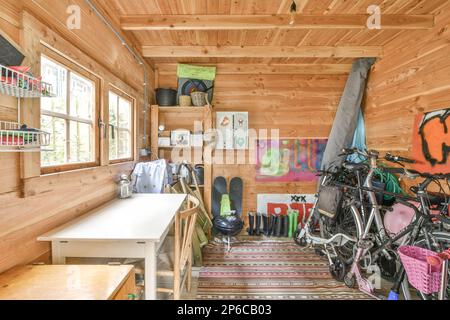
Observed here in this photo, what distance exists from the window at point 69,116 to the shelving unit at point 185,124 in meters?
1.21

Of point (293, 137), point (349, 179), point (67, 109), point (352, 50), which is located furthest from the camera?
point (293, 137)

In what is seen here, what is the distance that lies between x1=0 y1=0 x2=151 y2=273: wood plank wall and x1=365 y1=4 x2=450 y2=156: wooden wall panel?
9.40 feet

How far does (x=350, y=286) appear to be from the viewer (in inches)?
79.7

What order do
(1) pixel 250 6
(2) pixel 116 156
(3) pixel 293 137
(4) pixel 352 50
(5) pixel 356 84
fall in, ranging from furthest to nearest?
(3) pixel 293 137, (5) pixel 356 84, (4) pixel 352 50, (2) pixel 116 156, (1) pixel 250 6

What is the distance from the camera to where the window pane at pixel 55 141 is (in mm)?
1341

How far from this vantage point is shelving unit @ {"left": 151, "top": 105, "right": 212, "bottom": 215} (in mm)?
2979

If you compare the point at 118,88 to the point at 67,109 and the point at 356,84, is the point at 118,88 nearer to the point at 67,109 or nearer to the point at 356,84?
the point at 67,109

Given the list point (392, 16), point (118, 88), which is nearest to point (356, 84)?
point (392, 16)

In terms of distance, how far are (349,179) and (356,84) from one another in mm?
1399

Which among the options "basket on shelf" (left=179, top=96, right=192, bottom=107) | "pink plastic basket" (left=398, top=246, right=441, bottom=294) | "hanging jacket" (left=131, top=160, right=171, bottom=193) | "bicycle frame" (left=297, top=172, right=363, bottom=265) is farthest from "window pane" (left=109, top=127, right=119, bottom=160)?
"pink plastic basket" (left=398, top=246, right=441, bottom=294)

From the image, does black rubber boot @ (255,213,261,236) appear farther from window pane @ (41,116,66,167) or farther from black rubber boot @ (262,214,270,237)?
window pane @ (41,116,66,167)

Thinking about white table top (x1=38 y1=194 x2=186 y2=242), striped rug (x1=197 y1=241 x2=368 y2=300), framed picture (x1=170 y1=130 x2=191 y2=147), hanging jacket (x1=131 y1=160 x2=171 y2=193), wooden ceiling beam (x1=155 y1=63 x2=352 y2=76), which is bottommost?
striped rug (x1=197 y1=241 x2=368 y2=300)

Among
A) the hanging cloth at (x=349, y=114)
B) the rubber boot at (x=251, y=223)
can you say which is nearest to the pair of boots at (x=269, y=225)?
the rubber boot at (x=251, y=223)

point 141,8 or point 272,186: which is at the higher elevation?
point 141,8
